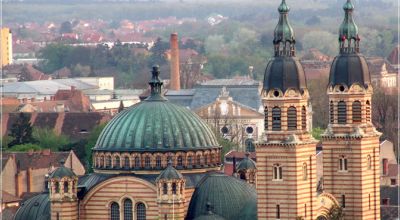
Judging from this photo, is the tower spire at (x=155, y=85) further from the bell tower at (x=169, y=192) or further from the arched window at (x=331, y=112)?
the arched window at (x=331, y=112)

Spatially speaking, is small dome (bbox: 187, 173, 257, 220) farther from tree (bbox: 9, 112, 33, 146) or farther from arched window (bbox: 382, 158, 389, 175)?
tree (bbox: 9, 112, 33, 146)

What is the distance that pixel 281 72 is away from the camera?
72.5m

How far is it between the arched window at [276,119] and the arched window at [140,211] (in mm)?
5641

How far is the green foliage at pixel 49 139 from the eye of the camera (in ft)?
381

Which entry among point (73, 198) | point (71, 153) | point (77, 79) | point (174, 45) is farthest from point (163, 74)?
point (73, 198)

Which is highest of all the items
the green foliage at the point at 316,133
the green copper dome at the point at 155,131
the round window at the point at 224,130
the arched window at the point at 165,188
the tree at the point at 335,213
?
the round window at the point at 224,130

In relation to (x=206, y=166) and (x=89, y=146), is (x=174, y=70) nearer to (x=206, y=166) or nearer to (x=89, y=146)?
(x=89, y=146)

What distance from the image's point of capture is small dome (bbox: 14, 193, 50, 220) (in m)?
77.1

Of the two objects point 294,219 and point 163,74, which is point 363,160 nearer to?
point 294,219

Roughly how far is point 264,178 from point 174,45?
90.1 m

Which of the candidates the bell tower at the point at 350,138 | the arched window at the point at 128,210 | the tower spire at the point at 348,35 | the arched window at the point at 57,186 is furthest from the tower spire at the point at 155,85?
the tower spire at the point at 348,35

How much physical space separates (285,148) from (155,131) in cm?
622

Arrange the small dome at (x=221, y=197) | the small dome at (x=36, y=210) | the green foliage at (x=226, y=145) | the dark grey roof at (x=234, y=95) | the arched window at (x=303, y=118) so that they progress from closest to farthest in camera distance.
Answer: the arched window at (x=303, y=118) < the small dome at (x=221, y=197) < the small dome at (x=36, y=210) < the green foliage at (x=226, y=145) < the dark grey roof at (x=234, y=95)

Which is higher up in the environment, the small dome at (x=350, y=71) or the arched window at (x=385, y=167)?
the small dome at (x=350, y=71)
